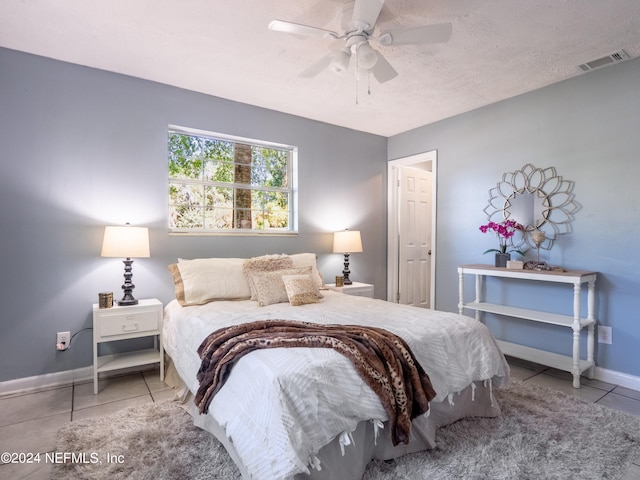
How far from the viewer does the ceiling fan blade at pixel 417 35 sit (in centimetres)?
195

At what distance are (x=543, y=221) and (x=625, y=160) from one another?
2.48 ft

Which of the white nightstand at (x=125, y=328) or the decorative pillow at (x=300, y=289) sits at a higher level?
the decorative pillow at (x=300, y=289)

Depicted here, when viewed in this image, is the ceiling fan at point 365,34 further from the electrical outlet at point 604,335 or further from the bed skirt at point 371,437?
the electrical outlet at point 604,335

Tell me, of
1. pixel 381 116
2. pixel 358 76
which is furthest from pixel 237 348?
pixel 381 116

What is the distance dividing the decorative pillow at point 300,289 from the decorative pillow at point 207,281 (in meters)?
0.39

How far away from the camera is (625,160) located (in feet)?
9.14

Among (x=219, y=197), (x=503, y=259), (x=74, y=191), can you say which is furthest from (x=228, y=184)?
(x=503, y=259)

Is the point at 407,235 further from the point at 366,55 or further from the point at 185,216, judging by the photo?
the point at 366,55

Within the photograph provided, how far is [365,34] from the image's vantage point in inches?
82.6

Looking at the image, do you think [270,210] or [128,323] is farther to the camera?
[270,210]

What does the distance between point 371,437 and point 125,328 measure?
202 cm

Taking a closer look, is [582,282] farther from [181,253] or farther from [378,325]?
[181,253]

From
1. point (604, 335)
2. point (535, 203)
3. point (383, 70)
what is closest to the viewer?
point (383, 70)

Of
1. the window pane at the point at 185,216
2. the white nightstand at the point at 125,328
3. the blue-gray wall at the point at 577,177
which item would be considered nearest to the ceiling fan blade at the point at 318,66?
the window pane at the point at 185,216
